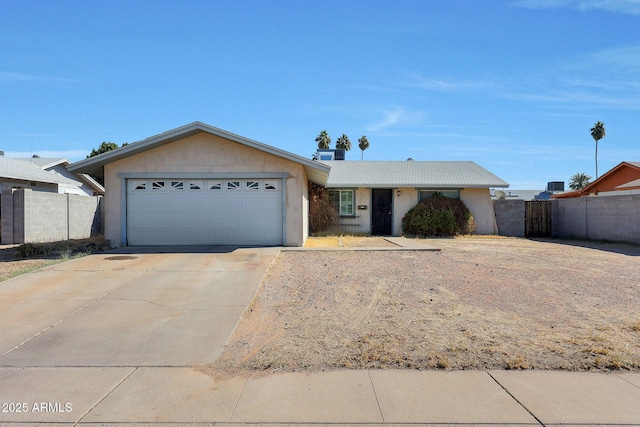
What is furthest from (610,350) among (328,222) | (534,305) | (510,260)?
(328,222)

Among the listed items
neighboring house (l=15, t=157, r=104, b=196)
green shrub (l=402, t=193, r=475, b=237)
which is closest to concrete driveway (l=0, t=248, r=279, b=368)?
green shrub (l=402, t=193, r=475, b=237)

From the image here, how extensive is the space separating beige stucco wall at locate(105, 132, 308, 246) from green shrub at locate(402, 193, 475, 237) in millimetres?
8048

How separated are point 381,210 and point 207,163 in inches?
396

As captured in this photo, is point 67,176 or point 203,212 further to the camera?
point 67,176

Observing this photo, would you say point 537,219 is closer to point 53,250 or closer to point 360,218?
point 360,218

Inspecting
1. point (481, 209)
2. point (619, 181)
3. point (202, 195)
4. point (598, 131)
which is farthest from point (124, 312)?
point (598, 131)

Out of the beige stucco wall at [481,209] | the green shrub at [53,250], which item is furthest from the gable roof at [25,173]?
the beige stucco wall at [481,209]

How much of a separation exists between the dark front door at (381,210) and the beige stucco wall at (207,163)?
26.2 feet

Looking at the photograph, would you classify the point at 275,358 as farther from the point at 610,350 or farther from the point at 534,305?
the point at 534,305

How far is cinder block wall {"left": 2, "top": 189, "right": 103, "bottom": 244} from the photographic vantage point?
15883mm

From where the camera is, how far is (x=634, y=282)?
9.27m

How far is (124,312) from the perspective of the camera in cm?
687

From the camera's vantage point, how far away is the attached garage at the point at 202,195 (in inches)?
569

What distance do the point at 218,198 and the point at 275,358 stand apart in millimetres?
10185
